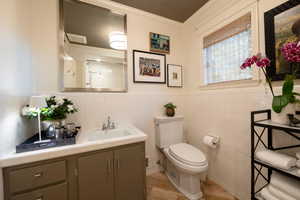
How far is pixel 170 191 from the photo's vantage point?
156 cm

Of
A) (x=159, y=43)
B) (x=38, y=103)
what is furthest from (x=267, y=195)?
(x=159, y=43)

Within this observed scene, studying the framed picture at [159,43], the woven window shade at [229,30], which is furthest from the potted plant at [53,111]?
the woven window shade at [229,30]

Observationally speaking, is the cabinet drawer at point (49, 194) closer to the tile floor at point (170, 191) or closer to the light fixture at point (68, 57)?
the tile floor at point (170, 191)

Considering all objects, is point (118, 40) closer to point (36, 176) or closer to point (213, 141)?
point (36, 176)

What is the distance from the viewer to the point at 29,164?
0.87m

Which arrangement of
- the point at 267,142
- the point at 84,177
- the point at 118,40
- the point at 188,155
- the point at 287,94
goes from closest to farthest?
the point at 287,94 < the point at 84,177 < the point at 267,142 < the point at 188,155 < the point at 118,40

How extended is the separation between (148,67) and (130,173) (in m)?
1.37

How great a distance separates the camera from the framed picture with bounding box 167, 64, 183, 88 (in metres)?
2.08

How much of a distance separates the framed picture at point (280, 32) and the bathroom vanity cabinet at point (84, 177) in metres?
1.37

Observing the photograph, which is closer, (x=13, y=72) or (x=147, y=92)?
(x=13, y=72)

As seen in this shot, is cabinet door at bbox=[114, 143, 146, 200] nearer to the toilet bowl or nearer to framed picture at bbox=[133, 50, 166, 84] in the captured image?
the toilet bowl

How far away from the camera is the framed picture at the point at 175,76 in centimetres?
208

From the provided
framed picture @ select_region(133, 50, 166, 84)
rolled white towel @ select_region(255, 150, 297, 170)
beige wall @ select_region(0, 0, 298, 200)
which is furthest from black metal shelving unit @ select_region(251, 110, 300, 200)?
framed picture @ select_region(133, 50, 166, 84)

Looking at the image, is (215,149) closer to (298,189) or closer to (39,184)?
(298,189)
